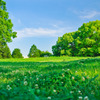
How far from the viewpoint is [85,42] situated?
4034 centimetres

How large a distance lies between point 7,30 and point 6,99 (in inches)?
1195

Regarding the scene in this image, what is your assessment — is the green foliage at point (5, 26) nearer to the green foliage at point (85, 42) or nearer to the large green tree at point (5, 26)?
the large green tree at point (5, 26)

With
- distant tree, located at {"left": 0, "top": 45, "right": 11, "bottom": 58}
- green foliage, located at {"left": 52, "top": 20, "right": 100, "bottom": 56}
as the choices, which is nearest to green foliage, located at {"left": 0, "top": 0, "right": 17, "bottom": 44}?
distant tree, located at {"left": 0, "top": 45, "right": 11, "bottom": 58}

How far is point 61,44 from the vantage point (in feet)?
159

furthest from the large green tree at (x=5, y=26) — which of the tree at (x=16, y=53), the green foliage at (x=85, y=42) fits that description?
the green foliage at (x=85, y=42)

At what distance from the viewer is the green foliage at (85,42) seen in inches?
1587

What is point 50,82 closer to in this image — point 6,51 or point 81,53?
point 81,53

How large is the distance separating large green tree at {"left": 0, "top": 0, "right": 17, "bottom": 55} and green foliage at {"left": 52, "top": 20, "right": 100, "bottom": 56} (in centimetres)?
1994

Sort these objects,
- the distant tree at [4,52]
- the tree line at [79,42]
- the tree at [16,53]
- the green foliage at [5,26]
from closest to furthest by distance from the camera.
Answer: the green foliage at [5,26] → the tree line at [79,42] → the distant tree at [4,52] → the tree at [16,53]

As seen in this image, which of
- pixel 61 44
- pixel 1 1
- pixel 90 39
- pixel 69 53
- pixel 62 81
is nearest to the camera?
pixel 62 81

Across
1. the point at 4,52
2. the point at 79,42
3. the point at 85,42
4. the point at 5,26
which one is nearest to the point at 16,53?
the point at 4,52

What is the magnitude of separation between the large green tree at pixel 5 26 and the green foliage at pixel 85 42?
19938mm

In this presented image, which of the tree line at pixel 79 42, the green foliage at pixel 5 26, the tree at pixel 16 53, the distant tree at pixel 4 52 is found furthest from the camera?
the tree at pixel 16 53

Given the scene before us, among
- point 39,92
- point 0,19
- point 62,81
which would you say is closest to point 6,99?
point 39,92
